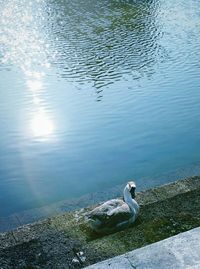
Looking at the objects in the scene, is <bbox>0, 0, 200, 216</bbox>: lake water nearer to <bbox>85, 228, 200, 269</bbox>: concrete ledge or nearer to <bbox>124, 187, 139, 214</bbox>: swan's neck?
<bbox>124, 187, 139, 214</bbox>: swan's neck

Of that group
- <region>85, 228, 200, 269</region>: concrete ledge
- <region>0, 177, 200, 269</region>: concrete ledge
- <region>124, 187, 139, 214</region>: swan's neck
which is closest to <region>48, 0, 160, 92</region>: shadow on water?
<region>0, 177, 200, 269</region>: concrete ledge

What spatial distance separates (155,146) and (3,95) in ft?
22.2

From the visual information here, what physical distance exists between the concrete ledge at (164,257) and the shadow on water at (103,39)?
10.5 metres

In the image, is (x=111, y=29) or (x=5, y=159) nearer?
(x=5, y=159)

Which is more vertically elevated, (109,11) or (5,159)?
(109,11)

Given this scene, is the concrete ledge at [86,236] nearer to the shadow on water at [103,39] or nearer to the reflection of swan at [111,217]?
the reflection of swan at [111,217]

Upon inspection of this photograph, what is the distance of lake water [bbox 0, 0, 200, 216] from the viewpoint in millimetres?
11352

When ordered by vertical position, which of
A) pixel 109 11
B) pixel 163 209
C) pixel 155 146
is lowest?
pixel 155 146

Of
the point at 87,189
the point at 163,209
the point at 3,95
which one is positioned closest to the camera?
the point at 163,209

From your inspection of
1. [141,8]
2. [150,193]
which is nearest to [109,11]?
[141,8]

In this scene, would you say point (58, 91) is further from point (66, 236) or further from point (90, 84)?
point (66, 236)

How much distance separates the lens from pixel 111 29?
24875mm

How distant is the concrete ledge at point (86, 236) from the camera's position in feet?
20.1

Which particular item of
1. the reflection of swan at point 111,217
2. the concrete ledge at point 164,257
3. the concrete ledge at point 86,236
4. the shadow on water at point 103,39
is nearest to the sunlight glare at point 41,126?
the shadow on water at point 103,39
